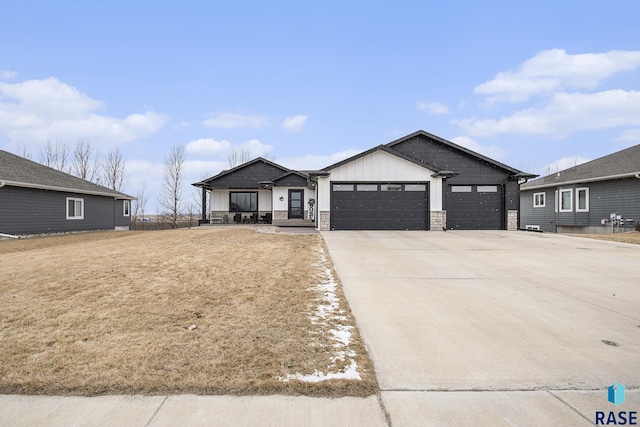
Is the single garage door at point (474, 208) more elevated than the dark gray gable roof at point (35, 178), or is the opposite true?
the dark gray gable roof at point (35, 178)

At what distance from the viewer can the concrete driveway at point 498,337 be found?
2580 mm

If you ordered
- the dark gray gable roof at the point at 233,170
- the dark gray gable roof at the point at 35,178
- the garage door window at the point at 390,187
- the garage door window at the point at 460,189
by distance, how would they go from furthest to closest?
the dark gray gable roof at the point at 233,170 < the garage door window at the point at 460,189 < the garage door window at the point at 390,187 < the dark gray gable roof at the point at 35,178

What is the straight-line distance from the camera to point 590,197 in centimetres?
2080

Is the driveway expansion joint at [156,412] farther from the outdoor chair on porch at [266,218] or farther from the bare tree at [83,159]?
the bare tree at [83,159]

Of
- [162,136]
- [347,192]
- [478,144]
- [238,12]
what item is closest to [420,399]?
[347,192]

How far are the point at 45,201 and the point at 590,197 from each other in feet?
105

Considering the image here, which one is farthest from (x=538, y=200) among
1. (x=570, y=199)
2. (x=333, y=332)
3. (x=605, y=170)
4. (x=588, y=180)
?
(x=333, y=332)

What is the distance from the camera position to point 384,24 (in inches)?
669

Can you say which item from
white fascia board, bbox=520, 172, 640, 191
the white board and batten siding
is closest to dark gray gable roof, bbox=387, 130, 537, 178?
the white board and batten siding

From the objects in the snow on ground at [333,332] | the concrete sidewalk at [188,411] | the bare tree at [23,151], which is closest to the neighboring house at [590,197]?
the snow on ground at [333,332]

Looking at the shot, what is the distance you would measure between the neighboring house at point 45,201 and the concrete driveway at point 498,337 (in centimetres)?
1761

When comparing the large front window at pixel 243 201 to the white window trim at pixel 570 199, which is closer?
the white window trim at pixel 570 199

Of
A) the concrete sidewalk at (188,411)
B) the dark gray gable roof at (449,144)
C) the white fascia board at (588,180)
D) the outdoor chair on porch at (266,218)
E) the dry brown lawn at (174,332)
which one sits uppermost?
the dark gray gable roof at (449,144)

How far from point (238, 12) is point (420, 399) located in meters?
16.7
